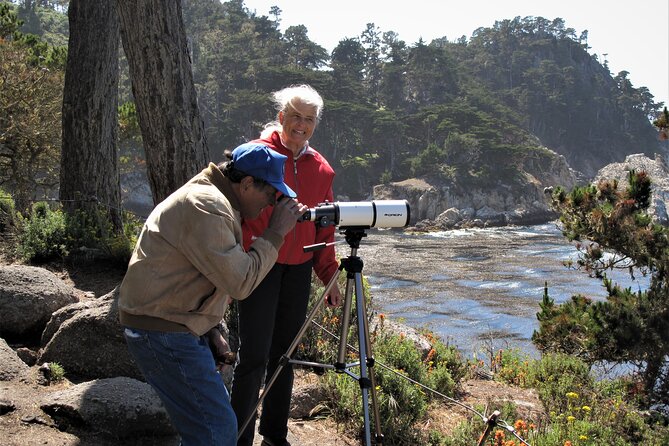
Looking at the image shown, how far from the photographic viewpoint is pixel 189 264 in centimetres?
213

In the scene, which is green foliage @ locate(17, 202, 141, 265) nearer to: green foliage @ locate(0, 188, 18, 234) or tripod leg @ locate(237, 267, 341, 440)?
green foliage @ locate(0, 188, 18, 234)

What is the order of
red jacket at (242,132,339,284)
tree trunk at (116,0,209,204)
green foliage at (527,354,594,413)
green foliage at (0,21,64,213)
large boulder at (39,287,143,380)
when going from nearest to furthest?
red jacket at (242,132,339,284) → large boulder at (39,287,143,380) → tree trunk at (116,0,209,204) → green foliage at (527,354,594,413) → green foliage at (0,21,64,213)

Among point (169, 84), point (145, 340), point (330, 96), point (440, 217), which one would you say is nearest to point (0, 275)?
point (169, 84)

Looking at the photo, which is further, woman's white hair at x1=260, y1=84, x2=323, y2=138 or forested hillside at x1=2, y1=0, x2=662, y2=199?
forested hillside at x1=2, y1=0, x2=662, y2=199

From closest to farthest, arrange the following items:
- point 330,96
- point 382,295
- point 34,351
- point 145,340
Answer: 1. point 145,340
2. point 34,351
3. point 382,295
4. point 330,96

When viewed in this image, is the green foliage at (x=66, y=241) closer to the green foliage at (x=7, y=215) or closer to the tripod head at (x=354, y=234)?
the green foliage at (x=7, y=215)

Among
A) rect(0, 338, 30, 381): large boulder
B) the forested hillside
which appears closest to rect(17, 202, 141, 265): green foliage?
rect(0, 338, 30, 381): large boulder

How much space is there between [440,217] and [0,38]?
35312mm

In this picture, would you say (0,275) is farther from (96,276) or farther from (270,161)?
(270,161)

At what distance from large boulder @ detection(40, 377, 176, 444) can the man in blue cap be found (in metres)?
1.11

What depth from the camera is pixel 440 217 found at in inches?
1871

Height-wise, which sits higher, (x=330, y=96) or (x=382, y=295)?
(x=330, y=96)

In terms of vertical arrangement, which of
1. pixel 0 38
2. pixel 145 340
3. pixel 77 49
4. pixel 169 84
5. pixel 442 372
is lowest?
pixel 442 372

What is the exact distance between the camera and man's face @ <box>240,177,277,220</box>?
2.28 m
